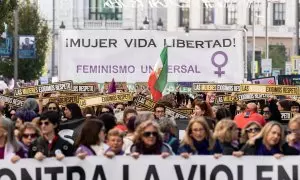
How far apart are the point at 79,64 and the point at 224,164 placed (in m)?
13.9

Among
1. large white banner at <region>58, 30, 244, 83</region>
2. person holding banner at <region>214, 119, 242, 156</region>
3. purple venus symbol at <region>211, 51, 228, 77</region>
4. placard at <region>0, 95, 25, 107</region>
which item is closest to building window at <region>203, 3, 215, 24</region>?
large white banner at <region>58, 30, 244, 83</region>

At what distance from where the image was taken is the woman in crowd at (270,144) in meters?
12.2

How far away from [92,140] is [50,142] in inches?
44.5

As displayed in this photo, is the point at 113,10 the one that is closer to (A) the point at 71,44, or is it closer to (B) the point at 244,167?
(A) the point at 71,44

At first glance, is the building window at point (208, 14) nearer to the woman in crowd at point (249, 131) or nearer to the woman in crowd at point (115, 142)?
the woman in crowd at point (249, 131)

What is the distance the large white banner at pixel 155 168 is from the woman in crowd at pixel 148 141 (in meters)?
0.20

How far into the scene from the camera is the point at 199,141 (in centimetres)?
1228

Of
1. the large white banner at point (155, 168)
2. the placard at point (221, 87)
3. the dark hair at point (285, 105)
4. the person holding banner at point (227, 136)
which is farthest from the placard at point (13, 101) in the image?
the large white banner at point (155, 168)

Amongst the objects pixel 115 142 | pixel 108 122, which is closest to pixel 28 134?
pixel 115 142

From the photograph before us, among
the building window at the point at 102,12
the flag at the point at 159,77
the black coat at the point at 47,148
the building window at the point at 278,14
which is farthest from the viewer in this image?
the building window at the point at 102,12

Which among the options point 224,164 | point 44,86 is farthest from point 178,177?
point 44,86

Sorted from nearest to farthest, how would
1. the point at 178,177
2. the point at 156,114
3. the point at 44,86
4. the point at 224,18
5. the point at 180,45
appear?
the point at 178,177 < the point at 156,114 < the point at 44,86 < the point at 180,45 < the point at 224,18

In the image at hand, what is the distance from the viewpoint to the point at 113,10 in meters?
105

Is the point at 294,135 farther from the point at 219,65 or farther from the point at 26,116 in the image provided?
the point at 219,65
